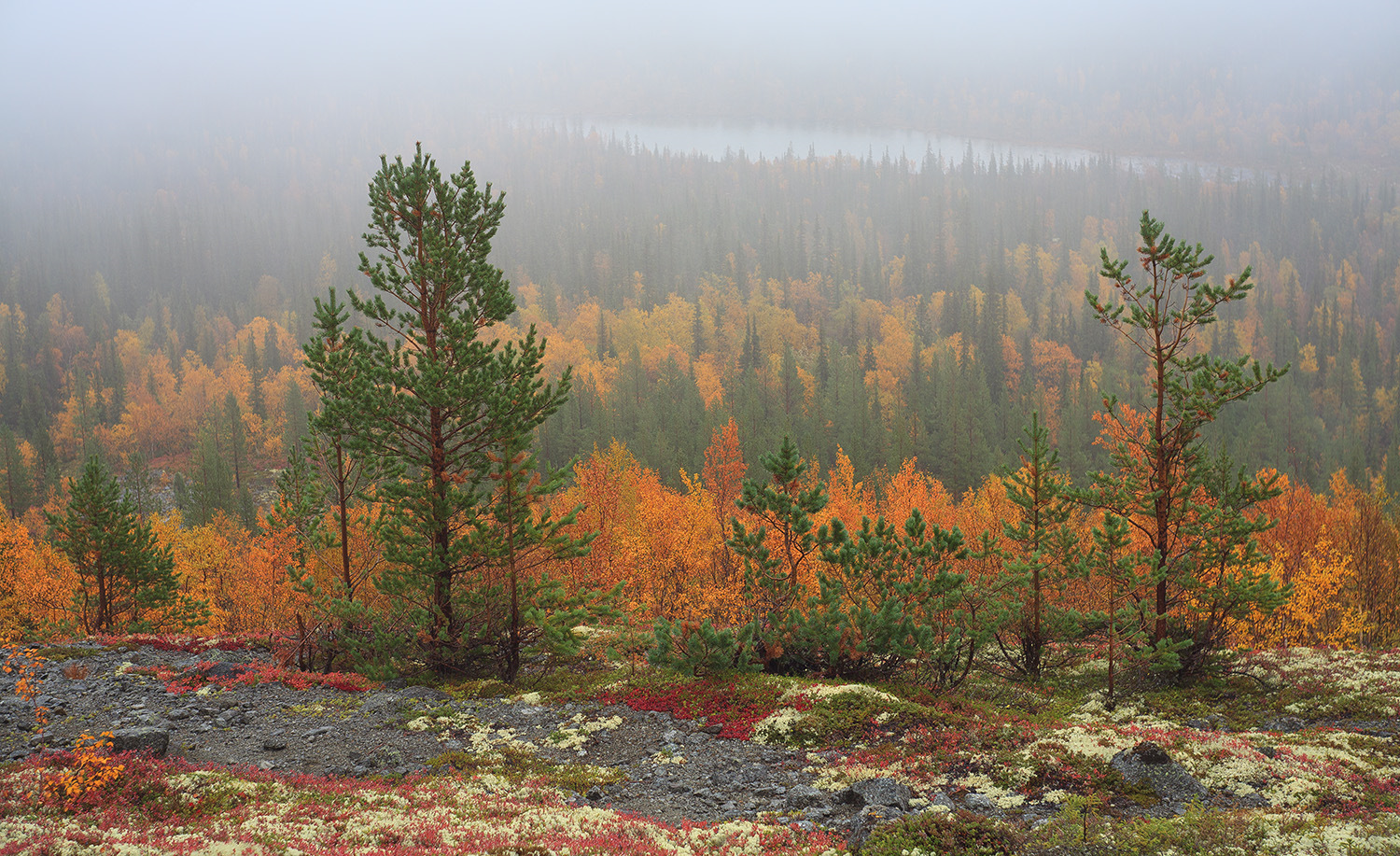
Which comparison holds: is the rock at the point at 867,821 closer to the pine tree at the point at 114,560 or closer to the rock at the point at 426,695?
the rock at the point at 426,695

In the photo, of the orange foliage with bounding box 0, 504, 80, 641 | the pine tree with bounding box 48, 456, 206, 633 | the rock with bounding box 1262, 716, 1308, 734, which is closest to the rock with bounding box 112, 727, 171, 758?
the rock with bounding box 1262, 716, 1308, 734

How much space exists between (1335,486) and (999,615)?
9196 centimetres

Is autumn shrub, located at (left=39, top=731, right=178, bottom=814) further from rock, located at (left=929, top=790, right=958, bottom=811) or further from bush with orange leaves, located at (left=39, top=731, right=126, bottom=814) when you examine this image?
rock, located at (left=929, top=790, right=958, bottom=811)

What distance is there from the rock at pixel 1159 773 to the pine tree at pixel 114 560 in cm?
3600

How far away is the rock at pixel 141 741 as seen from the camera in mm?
12289

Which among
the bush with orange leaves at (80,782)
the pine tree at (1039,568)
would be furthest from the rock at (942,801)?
the bush with orange leaves at (80,782)

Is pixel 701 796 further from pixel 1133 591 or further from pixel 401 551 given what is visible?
pixel 1133 591

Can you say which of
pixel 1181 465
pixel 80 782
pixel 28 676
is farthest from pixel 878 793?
pixel 28 676

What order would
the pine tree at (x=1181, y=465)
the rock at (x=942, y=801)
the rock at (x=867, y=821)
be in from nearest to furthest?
the rock at (x=867, y=821) → the rock at (x=942, y=801) → the pine tree at (x=1181, y=465)

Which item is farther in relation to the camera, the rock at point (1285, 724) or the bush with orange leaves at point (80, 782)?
the rock at point (1285, 724)

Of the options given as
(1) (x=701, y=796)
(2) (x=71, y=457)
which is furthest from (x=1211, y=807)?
(2) (x=71, y=457)

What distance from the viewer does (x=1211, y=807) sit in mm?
10008

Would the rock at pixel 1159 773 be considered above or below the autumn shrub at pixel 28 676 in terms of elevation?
above

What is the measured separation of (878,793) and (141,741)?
12.2 metres
